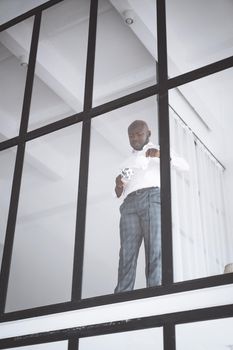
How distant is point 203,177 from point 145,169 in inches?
16.2

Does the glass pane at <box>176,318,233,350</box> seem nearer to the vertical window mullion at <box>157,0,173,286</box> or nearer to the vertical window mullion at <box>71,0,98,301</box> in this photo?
the vertical window mullion at <box>157,0,173,286</box>

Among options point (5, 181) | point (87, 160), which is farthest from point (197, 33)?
point (5, 181)

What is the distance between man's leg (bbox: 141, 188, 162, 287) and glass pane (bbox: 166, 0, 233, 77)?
72 centimetres

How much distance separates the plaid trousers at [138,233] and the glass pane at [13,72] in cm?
121

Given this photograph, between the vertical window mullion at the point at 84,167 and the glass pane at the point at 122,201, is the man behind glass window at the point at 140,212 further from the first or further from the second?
the vertical window mullion at the point at 84,167

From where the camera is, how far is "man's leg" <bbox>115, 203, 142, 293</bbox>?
2648mm

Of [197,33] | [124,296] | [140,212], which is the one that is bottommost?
[124,296]

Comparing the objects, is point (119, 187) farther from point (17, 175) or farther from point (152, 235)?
point (17, 175)

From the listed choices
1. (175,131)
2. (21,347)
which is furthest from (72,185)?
(21,347)

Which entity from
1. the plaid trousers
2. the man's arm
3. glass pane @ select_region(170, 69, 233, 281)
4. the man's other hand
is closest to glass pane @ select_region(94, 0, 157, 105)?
glass pane @ select_region(170, 69, 233, 281)

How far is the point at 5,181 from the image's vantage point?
361 cm

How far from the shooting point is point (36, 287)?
3439mm

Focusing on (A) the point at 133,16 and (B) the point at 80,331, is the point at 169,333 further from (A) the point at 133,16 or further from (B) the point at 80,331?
(A) the point at 133,16

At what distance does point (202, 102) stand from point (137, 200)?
76 cm
